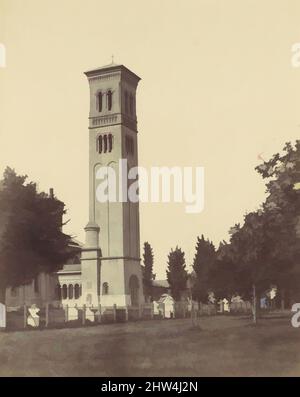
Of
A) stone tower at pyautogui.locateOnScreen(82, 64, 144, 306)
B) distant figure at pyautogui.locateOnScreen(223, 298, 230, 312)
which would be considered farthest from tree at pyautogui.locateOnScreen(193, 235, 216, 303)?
stone tower at pyautogui.locateOnScreen(82, 64, 144, 306)

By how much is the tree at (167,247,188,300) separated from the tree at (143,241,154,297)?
341 millimetres

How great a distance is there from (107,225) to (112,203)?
563 millimetres

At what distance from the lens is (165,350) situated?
1033cm

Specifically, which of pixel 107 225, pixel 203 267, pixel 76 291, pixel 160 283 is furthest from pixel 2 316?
pixel 203 267

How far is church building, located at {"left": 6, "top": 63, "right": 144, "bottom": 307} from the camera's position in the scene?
1142 cm

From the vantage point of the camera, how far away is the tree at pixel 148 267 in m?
11.2

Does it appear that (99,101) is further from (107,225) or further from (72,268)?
(72,268)

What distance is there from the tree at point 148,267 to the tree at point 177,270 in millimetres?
341

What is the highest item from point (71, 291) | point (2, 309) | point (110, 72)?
point (110, 72)

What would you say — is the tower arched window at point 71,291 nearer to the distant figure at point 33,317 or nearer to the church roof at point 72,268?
the church roof at point 72,268

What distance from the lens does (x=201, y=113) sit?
36.8ft

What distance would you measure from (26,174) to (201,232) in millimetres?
3171

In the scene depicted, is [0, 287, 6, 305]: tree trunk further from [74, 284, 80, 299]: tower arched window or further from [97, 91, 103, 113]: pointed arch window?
[97, 91, 103, 113]: pointed arch window

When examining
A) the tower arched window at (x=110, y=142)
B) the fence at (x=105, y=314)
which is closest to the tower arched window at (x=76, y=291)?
the fence at (x=105, y=314)
